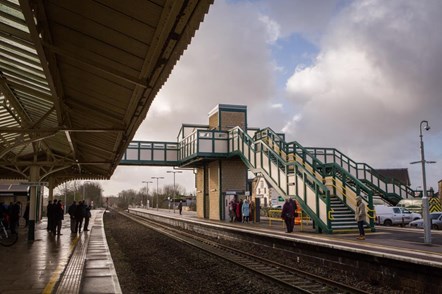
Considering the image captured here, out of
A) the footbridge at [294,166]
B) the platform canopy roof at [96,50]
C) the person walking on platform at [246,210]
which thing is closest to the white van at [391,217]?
the footbridge at [294,166]

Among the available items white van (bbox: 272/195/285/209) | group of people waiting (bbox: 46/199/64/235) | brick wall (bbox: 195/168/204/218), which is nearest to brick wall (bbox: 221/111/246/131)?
brick wall (bbox: 195/168/204/218)

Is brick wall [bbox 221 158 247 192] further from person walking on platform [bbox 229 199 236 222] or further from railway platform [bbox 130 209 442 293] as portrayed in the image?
railway platform [bbox 130 209 442 293]

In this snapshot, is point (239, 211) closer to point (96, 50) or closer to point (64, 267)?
point (64, 267)

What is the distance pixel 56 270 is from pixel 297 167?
12.2 m

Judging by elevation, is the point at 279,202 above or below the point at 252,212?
above

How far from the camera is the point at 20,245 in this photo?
1477 cm

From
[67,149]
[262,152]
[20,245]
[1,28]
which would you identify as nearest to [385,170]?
[262,152]

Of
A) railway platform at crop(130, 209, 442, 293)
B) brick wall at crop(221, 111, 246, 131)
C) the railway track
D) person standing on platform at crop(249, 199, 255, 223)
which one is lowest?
the railway track

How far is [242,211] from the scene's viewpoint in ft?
86.8

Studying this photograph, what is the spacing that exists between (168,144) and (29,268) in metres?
26.6

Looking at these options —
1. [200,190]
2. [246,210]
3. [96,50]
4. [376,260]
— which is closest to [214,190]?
[200,190]

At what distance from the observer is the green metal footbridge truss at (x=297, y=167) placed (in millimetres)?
17750

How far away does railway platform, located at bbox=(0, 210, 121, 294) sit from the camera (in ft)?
24.6

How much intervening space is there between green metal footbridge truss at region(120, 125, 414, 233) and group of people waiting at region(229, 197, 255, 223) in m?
2.98
